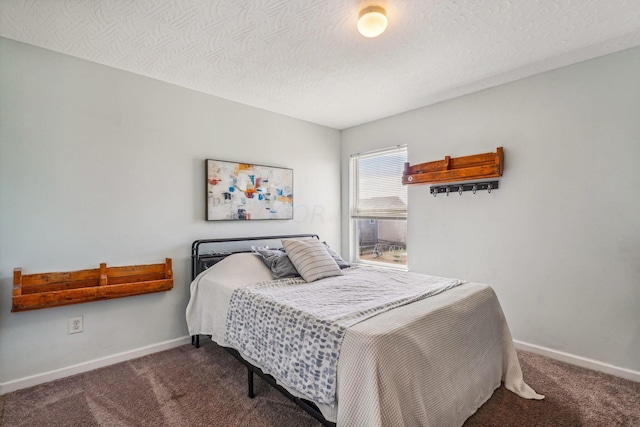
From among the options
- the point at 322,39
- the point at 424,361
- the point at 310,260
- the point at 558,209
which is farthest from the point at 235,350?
the point at 558,209

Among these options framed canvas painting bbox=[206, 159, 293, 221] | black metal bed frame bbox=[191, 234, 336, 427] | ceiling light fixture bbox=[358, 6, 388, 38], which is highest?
ceiling light fixture bbox=[358, 6, 388, 38]

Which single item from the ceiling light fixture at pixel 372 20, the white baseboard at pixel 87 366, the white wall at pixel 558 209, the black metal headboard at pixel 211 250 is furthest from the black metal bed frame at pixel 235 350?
the ceiling light fixture at pixel 372 20

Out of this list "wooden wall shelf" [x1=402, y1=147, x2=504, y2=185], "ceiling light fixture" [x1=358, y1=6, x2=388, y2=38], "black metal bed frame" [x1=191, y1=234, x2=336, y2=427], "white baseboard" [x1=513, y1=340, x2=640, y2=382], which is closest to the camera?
"black metal bed frame" [x1=191, y1=234, x2=336, y2=427]

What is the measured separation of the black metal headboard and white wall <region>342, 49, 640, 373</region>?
7.08ft

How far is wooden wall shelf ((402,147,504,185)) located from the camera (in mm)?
2955

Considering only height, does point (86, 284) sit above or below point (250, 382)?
above

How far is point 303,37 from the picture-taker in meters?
2.16

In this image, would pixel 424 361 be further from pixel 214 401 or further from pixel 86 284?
pixel 86 284

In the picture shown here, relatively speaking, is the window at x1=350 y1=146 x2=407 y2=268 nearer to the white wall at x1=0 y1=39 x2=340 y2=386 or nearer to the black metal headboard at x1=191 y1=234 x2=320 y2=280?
the black metal headboard at x1=191 y1=234 x2=320 y2=280

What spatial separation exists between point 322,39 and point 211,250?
221 cm

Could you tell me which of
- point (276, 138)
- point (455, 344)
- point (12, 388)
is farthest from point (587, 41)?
point (12, 388)

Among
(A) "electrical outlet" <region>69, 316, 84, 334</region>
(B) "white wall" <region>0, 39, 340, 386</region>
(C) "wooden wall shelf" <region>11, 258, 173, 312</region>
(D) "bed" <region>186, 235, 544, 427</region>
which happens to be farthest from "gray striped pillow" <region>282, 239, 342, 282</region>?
(A) "electrical outlet" <region>69, 316, 84, 334</region>

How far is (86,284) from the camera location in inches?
96.2

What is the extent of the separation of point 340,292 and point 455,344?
816mm
